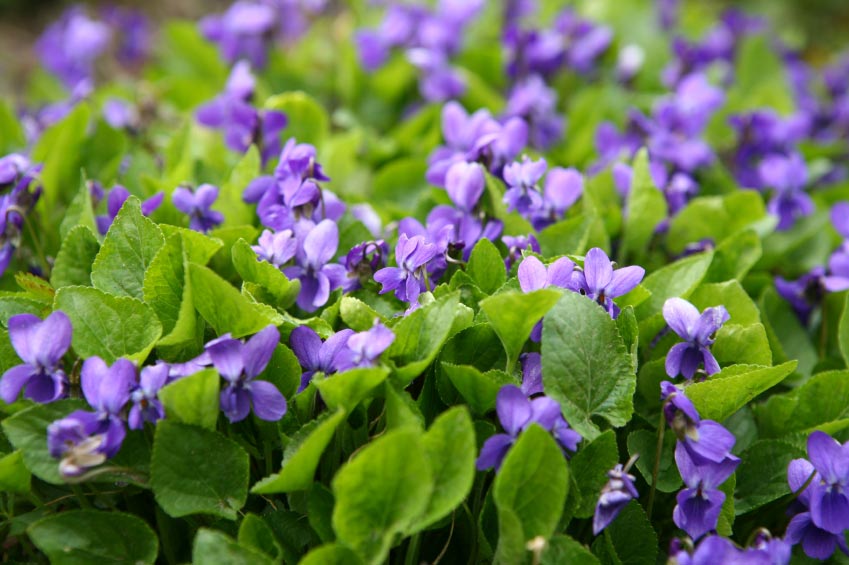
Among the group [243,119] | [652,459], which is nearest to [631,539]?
[652,459]

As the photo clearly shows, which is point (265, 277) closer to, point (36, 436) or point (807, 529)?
point (36, 436)

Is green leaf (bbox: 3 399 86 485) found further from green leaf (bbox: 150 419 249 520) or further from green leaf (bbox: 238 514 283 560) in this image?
green leaf (bbox: 238 514 283 560)

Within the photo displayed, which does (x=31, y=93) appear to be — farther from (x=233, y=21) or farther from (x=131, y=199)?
(x=131, y=199)

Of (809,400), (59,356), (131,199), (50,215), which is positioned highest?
(131,199)

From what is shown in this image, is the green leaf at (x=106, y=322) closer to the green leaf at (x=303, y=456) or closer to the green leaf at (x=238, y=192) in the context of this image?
the green leaf at (x=303, y=456)

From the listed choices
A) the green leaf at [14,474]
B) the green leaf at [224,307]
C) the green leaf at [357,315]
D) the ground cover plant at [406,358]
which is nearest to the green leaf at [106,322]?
the ground cover plant at [406,358]

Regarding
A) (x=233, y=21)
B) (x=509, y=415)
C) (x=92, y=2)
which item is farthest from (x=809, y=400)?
(x=92, y=2)

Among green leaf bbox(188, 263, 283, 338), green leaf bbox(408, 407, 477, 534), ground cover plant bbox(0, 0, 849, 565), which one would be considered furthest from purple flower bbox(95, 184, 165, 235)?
green leaf bbox(408, 407, 477, 534)
